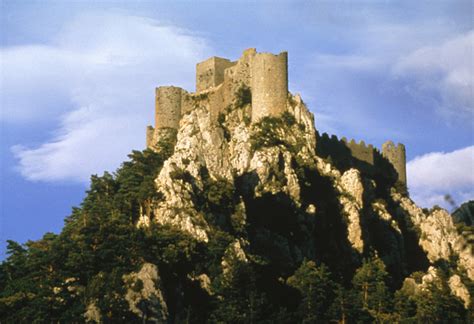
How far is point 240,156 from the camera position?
207 feet

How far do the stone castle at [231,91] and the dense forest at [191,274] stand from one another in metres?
10.5

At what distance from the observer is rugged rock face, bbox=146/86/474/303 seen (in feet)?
184

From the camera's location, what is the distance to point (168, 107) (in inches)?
2867

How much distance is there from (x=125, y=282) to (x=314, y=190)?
25229 millimetres

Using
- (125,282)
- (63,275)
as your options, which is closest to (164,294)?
(125,282)

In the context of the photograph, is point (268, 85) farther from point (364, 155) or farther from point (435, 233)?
point (435, 233)

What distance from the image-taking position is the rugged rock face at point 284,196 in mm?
56125

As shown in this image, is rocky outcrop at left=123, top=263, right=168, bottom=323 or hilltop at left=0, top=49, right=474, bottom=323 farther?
hilltop at left=0, top=49, right=474, bottom=323

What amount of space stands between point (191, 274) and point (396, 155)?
139 feet

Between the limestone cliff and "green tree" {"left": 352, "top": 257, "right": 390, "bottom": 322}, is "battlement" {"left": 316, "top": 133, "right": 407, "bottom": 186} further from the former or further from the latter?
"green tree" {"left": 352, "top": 257, "right": 390, "bottom": 322}

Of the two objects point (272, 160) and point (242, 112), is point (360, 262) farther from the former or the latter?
point (242, 112)

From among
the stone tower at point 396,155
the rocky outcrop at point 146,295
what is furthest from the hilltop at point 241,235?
the stone tower at point 396,155

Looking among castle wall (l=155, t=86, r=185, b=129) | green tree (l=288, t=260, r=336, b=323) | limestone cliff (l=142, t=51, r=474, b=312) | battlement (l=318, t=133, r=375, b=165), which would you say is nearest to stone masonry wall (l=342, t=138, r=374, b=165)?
battlement (l=318, t=133, r=375, b=165)

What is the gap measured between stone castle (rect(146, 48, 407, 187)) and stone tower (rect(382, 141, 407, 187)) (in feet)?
16.3
